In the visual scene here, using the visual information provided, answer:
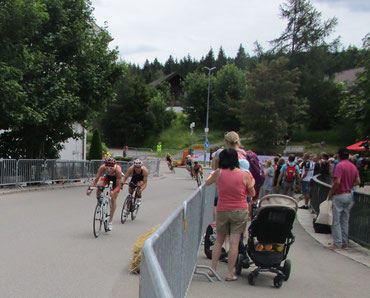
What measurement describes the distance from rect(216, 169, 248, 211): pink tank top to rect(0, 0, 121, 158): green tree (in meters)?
13.3

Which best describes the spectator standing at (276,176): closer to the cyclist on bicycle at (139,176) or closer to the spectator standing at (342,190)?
the cyclist on bicycle at (139,176)

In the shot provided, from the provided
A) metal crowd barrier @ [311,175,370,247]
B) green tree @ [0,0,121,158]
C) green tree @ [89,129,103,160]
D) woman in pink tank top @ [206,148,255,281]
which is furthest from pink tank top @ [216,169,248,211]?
green tree @ [89,129,103,160]

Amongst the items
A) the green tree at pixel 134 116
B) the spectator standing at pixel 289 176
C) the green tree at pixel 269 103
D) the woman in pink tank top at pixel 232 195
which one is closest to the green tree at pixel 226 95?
the green tree at pixel 134 116

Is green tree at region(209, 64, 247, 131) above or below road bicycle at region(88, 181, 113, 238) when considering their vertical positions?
above

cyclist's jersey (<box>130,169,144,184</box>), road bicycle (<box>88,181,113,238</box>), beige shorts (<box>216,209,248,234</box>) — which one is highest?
cyclist's jersey (<box>130,169,144,184</box>)

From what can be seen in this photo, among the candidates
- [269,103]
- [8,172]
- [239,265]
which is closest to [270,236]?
[239,265]

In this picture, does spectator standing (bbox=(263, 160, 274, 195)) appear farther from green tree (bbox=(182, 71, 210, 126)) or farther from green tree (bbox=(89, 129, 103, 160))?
green tree (bbox=(182, 71, 210, 126))

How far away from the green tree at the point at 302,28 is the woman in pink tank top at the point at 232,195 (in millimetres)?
62198

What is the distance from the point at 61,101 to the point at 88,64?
10.5 ft

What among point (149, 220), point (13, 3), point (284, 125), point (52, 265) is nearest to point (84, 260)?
point (52, 265)

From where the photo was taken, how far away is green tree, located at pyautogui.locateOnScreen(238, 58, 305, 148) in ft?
181

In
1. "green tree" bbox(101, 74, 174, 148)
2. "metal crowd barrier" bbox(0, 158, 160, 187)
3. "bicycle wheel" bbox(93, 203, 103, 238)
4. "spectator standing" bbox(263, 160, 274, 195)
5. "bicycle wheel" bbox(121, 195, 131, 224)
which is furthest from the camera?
"green tree" bbox(101, 74, 174, 148)

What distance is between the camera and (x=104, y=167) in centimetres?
1028

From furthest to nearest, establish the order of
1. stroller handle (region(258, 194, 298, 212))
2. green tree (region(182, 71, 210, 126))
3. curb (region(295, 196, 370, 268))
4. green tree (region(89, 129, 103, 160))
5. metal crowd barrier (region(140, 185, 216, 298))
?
1. green tree (region(182, 71, 210, 126))
2. green tree (region(89, 129, 103, 160))
3. curb (region(295, 196, 370, 268))
4. stroller handle (region(258, 194, 298, 212))
5. metal crowd barrier (region(140, 185, 216, 298))
